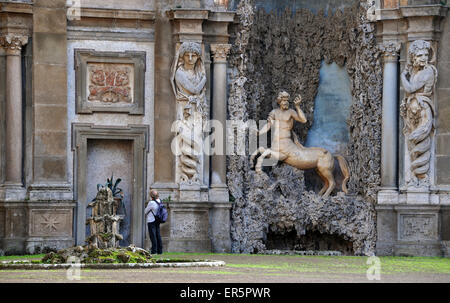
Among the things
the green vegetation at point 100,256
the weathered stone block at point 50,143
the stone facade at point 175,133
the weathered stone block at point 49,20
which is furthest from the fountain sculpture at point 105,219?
the weathered stone block at point 49,20

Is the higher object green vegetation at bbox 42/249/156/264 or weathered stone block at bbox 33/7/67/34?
weathered stone block at bbox 33/7/67/34

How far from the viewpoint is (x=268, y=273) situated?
19.3 metres

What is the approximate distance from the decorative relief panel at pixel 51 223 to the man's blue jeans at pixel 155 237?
6.41ft

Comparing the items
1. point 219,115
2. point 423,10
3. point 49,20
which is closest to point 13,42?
point 49,20

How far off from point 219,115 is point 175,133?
1.08 metres

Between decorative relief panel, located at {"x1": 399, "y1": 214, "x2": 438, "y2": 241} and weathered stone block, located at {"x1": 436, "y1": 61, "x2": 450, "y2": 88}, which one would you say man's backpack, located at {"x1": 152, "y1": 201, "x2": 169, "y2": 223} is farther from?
weathered stone block, located at {"x1": 436, "y1": 61, "x2": 450, "y2": 88}

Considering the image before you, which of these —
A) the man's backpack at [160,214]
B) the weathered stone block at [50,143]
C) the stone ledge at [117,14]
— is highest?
the stone ledge at [117,14]

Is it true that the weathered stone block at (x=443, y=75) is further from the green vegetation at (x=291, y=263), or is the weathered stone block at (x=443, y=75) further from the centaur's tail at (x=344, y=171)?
the green vegetation at (x=291, y=263)

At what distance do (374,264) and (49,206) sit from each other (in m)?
7.62

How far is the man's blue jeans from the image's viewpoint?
83.6 feet

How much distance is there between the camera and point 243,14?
2741cm

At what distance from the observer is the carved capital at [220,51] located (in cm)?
2711

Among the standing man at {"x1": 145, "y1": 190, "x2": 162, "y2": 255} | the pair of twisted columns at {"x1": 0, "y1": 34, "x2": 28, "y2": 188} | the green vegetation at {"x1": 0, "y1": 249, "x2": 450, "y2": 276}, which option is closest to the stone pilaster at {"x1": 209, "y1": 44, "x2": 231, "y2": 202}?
the standing man at {"x1": 145, "y1": 190, "x2": 162, "y2": 255}

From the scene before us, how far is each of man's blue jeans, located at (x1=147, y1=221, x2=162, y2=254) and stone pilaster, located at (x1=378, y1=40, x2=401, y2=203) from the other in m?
4.95
